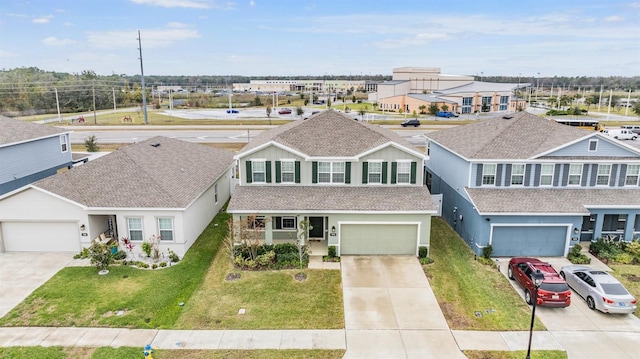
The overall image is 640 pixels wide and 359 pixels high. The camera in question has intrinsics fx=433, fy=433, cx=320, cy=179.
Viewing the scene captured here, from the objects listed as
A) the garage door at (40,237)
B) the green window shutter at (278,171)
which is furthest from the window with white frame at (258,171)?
the garage door at (40,237)

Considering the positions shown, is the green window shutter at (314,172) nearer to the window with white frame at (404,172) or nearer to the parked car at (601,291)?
the window with white frame at (404,172)

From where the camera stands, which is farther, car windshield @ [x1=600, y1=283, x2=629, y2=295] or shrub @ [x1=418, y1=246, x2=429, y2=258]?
shrub @ [x1=418, y1=246, x2=429, y2=258]

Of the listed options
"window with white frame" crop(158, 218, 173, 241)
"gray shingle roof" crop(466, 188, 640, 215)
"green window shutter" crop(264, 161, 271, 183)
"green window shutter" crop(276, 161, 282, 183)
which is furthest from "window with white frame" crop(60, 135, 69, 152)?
"gray shingle roof" crop(466, 188, 640, 215)

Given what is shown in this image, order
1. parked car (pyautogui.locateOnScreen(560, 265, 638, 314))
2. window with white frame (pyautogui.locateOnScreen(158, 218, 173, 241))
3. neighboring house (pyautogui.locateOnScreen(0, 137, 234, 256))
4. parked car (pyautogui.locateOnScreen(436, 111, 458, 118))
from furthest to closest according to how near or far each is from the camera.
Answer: parked car (pyautogui.locateOnScreen(436, 111, 458, 118))
window with white frame (pyautogui.locateOnScreen(158, 218, 173, 241))
neighboring house (pyautogui.locateOnScreen(0, 137, 234, 256))
parked car (pyautogui.locateOnScreen(560, 265, 638, 314))

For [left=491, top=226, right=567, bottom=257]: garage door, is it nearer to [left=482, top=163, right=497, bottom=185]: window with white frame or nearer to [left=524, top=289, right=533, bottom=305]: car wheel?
[left=482, top=163, right=497, bottom=185]: window with white frame

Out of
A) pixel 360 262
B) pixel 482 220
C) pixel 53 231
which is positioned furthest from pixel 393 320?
pixel 53 231

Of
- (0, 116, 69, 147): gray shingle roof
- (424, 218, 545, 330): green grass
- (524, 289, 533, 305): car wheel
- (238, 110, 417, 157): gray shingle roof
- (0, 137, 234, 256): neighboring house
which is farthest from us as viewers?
(0, 116, 69, 147): gray shingle roof

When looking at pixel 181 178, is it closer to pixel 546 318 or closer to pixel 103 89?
pixel 546 318
